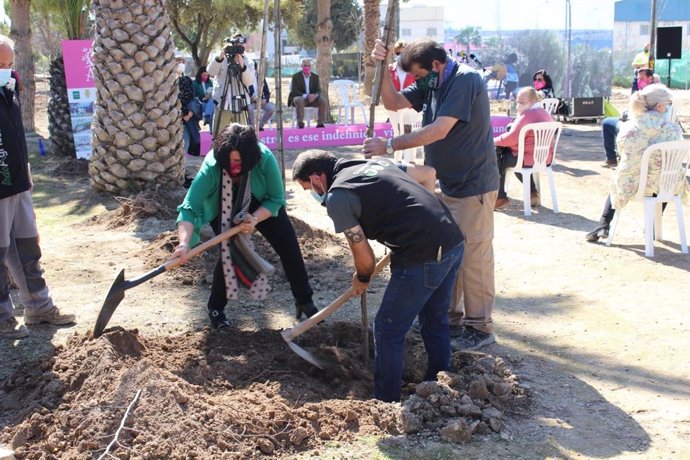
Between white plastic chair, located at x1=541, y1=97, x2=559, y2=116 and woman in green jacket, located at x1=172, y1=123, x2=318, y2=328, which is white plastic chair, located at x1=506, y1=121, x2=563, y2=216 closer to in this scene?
woman in green jacket, located at x1=172, y1=123, x2=318, y2=328

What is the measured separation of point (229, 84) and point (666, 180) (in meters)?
6.12

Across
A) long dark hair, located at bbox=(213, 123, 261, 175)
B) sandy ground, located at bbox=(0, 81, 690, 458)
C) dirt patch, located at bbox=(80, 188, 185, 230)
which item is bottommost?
sandy ground, located at bbox=(0, 81, 690, 458)

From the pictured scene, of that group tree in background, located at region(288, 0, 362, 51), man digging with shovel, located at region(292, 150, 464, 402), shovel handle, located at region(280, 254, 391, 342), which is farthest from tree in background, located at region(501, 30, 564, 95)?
tree in background, located at region(288, 0, 362, 51)

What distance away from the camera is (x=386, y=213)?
153 inches

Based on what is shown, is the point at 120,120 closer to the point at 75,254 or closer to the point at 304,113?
the point at 75,254

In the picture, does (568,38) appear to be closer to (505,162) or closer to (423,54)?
(505,162)

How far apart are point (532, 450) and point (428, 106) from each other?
229 centimetres

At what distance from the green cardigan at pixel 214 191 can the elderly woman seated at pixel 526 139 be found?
4741 millimetres

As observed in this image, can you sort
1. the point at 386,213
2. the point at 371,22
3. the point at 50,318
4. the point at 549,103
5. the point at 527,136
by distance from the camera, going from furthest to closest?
the point at 371,22, the point at 549,103, the point at 527,136, the point at 50,318, the point at 386,213

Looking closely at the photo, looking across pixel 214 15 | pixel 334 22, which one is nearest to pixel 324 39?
pixel 214 15

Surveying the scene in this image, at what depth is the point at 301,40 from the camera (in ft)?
158

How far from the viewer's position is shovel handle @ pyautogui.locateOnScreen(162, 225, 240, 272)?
188 inches

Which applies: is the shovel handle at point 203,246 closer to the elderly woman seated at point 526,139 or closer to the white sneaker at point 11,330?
the white sneaker at point 11,330

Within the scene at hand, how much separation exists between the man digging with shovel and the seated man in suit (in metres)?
13.9
